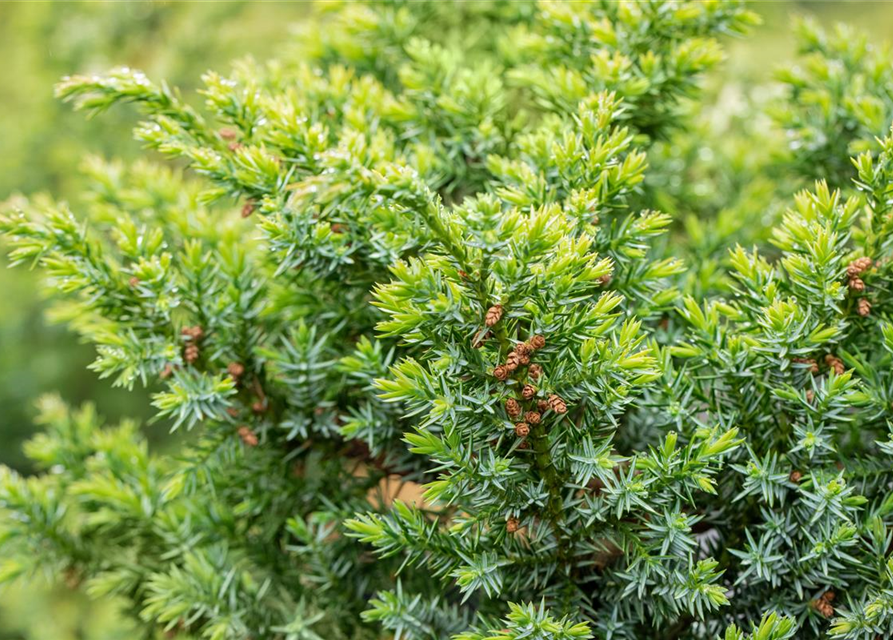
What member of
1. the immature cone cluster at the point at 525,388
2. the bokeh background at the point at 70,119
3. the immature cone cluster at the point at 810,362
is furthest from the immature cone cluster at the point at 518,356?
the bokeh background at the point at 70,119

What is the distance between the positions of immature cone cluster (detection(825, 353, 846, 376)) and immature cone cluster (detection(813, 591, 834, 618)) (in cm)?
25

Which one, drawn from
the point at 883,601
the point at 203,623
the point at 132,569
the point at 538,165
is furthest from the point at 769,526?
the point at 132,569

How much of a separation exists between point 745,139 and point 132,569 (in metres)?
1.55

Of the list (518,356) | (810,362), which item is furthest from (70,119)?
(810,362)

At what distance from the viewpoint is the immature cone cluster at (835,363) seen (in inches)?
33.5

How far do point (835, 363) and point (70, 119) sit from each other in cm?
237

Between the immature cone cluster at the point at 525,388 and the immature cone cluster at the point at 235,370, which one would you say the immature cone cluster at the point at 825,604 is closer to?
the immature cone cluster at the point at 525,388

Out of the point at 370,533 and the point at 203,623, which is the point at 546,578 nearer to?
the point at 370,533

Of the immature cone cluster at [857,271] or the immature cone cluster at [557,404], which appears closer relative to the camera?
the immature cone cluster at [557,404]

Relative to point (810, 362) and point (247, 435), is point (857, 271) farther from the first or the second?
point (247, 435)

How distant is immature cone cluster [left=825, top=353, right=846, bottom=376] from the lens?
85 cm

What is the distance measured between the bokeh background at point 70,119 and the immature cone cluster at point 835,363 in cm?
138

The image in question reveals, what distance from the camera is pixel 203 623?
3.77ft

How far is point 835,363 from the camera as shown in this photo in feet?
2.83
